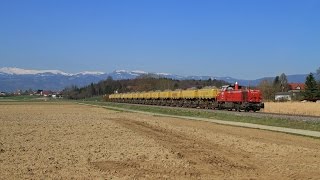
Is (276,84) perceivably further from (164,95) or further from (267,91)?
(164,95)

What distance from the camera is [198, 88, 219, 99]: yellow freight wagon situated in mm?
62834

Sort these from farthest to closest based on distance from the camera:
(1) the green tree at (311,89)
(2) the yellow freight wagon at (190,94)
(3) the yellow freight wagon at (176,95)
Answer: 1. (1) the green tree at (311,89)
2. (3) the yellow freight wagon at (176,95)
3. (2) the yellow freight wagon at (190,94)

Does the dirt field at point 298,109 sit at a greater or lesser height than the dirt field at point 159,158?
greater

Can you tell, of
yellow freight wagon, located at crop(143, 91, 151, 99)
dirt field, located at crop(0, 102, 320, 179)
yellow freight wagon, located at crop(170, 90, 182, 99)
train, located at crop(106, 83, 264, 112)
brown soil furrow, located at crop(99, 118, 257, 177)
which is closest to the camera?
dirt field, located at crop(0, 102, 320, 179)

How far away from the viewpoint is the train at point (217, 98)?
52.6 m

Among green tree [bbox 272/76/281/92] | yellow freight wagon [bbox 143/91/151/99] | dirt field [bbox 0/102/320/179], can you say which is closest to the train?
yellow freight wagon [bbox 143/91/151/99]

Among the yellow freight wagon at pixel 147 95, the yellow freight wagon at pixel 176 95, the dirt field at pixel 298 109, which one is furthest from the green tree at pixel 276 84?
the dirt field at pixel 298 109

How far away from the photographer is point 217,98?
61.4 metres

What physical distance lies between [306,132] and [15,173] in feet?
62.0

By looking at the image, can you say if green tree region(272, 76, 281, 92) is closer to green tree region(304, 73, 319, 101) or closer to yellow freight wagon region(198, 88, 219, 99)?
green tree region(304, 73, 319, 101)

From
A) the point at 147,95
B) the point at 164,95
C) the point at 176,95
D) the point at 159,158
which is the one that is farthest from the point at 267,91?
the point at 159,158

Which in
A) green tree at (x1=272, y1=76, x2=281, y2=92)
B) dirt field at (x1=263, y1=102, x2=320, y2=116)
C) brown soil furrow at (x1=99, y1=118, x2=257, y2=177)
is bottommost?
brown soil furrow at (x1=99, y1=118, x2=257, y2=177)

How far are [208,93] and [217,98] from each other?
4120 millimetres

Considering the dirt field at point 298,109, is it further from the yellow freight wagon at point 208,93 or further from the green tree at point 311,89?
the green tree at point 311,89
